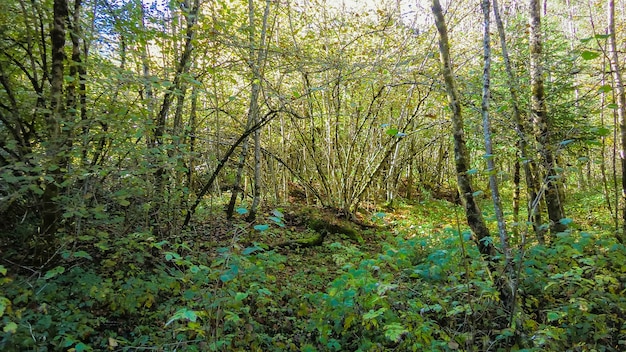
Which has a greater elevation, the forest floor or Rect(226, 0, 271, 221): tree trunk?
Rect(226, 0, 271, 221): tree trunk

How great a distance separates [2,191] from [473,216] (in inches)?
180

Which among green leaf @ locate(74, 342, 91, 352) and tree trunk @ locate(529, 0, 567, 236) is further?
tree trunk @ locate(529, 0, 567, 236)

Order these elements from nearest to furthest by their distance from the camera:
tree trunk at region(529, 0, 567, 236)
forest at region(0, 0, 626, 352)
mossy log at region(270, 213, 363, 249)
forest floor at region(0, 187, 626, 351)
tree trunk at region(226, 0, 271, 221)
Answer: forest floor at region(0, 187, 626, 351) → forest at region(0, 0, 626, 352) → tree trunk at region(529, 0, 567, 236) → tree trunk at region(226, 0, 271, 221) → mossy log at region(270, 213, 363, 249)

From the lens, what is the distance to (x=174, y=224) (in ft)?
14.2

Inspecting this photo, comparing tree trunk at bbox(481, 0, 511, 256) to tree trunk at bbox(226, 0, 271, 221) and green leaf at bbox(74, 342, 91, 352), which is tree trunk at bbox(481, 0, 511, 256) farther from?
green leaf at bbox(74, 342, 91, 352)

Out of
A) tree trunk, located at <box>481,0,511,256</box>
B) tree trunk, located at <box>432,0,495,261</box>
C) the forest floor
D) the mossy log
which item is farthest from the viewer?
the mossy log

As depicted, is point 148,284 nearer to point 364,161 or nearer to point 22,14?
point 22,14

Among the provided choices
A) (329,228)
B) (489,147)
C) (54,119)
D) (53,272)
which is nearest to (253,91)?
(329,228)

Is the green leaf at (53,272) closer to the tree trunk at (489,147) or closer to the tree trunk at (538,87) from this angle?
the tree trunk at (489,147)

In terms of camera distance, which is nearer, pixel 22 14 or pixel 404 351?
pixel 404 351

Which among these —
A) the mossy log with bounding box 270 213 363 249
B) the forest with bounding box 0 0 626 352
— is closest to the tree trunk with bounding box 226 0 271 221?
the forest with bounding box 0 0 626 352

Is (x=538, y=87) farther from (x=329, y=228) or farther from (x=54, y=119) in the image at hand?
(x=54, y=119)

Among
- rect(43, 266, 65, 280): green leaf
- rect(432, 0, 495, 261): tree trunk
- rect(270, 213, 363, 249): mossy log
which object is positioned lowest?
rect(270, 213, 363, 249): mossy log

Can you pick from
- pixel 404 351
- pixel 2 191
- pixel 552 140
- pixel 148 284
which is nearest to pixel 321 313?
pixel 404 351
